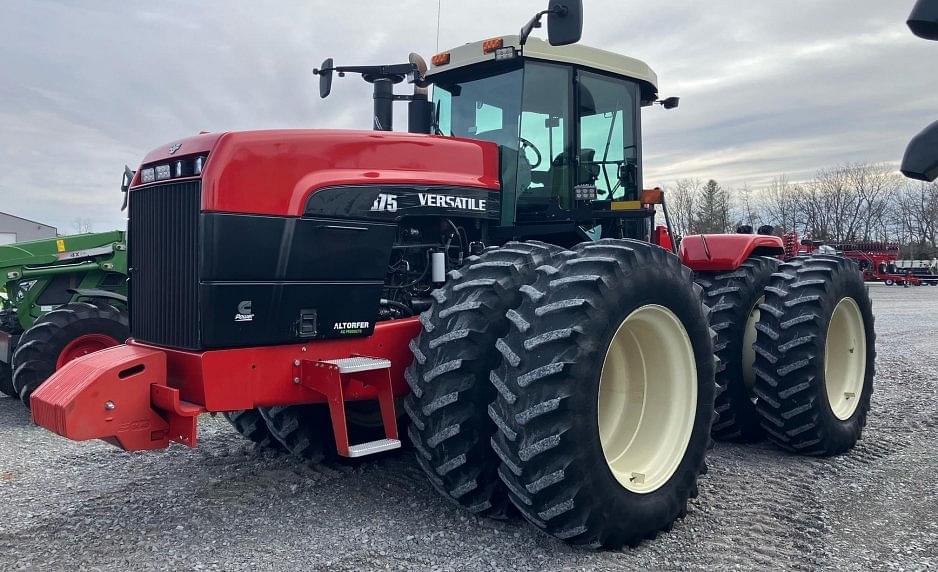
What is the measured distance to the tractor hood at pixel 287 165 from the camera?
11.4ft

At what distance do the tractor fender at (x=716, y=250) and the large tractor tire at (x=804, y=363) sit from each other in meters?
0.33

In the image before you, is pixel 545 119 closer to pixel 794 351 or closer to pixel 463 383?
pixel 463 383

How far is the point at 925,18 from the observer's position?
1395mm

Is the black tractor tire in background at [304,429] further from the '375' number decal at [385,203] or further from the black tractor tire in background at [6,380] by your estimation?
the black tractor tire in background at [6,380]

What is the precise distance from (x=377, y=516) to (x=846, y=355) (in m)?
4.05

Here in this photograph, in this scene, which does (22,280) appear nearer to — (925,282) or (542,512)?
(542,512)

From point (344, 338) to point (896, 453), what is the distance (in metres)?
4.15

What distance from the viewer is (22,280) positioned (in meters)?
8.48

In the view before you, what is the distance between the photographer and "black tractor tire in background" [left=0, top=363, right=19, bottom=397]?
8.04 meters

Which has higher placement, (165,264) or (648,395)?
(165,264)

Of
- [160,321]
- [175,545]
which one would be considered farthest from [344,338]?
[175,545]

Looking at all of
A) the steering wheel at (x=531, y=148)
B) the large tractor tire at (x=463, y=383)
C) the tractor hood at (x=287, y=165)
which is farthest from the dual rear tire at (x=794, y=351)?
the tractor hood at (x=287, y=165)

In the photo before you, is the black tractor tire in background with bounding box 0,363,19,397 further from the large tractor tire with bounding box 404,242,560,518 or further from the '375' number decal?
the large tractor tire with bounding box 404,242,560,518

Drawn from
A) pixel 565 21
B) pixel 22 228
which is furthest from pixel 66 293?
pixel 22 228
